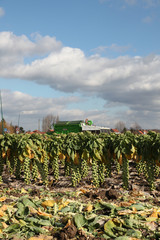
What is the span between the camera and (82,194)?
6.07 metres

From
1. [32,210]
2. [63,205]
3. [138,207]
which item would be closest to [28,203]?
[32,210]

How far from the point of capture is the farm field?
12.7ft

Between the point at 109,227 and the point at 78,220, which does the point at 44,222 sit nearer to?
the point at 78,220

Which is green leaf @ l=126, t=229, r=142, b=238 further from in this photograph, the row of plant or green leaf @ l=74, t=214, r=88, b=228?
the row of plant

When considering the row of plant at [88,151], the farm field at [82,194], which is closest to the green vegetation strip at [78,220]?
the farm field at [82,194]

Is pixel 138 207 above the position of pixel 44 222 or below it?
above

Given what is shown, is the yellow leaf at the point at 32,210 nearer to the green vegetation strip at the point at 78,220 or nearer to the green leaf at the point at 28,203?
the green vegetation strip at the point at 78,220

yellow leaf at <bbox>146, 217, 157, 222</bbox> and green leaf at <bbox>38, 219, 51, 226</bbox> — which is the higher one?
yellow leaf at <bbox>146, 217, 157, 222</bbox>

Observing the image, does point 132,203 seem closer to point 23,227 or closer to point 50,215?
point 50,215

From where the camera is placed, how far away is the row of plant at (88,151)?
670 centimetres

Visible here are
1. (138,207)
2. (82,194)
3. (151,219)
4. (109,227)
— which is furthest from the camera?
(82,194)

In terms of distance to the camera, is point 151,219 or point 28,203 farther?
point 28,203

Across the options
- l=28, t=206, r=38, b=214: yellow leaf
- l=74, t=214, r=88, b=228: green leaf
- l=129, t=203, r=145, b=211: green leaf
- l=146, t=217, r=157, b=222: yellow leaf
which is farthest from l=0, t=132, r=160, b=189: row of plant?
l=74, t=214, r=88, b=228: green leaf

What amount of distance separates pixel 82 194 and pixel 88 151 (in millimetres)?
1226
